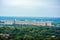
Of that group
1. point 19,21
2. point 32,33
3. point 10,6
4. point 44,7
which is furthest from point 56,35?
point 10,6

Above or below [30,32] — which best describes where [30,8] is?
above

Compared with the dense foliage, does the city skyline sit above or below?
above

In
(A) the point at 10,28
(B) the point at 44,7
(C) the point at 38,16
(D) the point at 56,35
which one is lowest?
(D) the point at 56,35

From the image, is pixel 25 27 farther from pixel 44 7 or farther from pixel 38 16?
pixel 44 7

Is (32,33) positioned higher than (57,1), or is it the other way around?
(57,1)

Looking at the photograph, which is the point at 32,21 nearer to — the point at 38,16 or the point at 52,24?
the point at 38,16

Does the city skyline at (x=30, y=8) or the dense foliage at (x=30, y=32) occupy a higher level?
the city skyline at (x=30, y=8)

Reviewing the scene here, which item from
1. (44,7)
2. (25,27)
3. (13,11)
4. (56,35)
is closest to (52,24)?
(56,35)
